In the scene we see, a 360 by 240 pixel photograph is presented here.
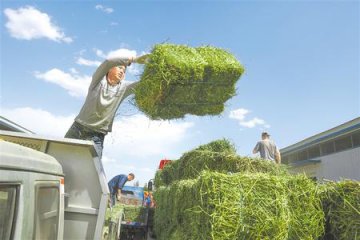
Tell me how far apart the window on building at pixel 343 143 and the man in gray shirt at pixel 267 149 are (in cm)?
1506

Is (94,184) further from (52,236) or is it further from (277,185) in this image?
(277,185)

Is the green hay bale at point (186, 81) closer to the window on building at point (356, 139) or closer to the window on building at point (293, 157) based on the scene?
the window on building at point (356, 139)

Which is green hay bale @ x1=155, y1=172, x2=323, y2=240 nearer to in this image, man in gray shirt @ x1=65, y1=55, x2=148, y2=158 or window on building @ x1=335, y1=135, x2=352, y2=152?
man in gray shirt @ x1=65, y1=55, x2=148, y2=158

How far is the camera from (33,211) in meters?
2.58

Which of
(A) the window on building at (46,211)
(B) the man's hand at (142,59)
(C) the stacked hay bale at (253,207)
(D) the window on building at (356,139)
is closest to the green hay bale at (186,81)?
(B) the man's hand at (142,59)

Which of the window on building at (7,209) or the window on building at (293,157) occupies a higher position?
the window on building at (293,157)

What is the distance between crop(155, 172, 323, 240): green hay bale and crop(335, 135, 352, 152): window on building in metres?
21.9

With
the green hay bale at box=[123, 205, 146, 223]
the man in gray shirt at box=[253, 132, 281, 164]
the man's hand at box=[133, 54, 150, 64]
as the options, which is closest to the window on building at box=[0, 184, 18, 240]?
the man's hand at box=[133, 54, 150, 64]

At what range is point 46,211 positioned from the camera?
2998mm

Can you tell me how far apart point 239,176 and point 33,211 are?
2.95 m

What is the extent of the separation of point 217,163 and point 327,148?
72.5 feet

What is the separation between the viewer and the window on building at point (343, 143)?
25.4m

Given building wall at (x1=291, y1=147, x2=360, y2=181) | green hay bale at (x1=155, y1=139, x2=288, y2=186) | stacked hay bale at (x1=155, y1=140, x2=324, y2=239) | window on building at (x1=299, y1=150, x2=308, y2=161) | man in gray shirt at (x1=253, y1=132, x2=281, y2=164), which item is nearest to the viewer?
stacked hay bale at (x1=155, y1=140, x2=324, y2=239)

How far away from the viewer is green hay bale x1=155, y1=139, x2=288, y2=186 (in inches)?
327
